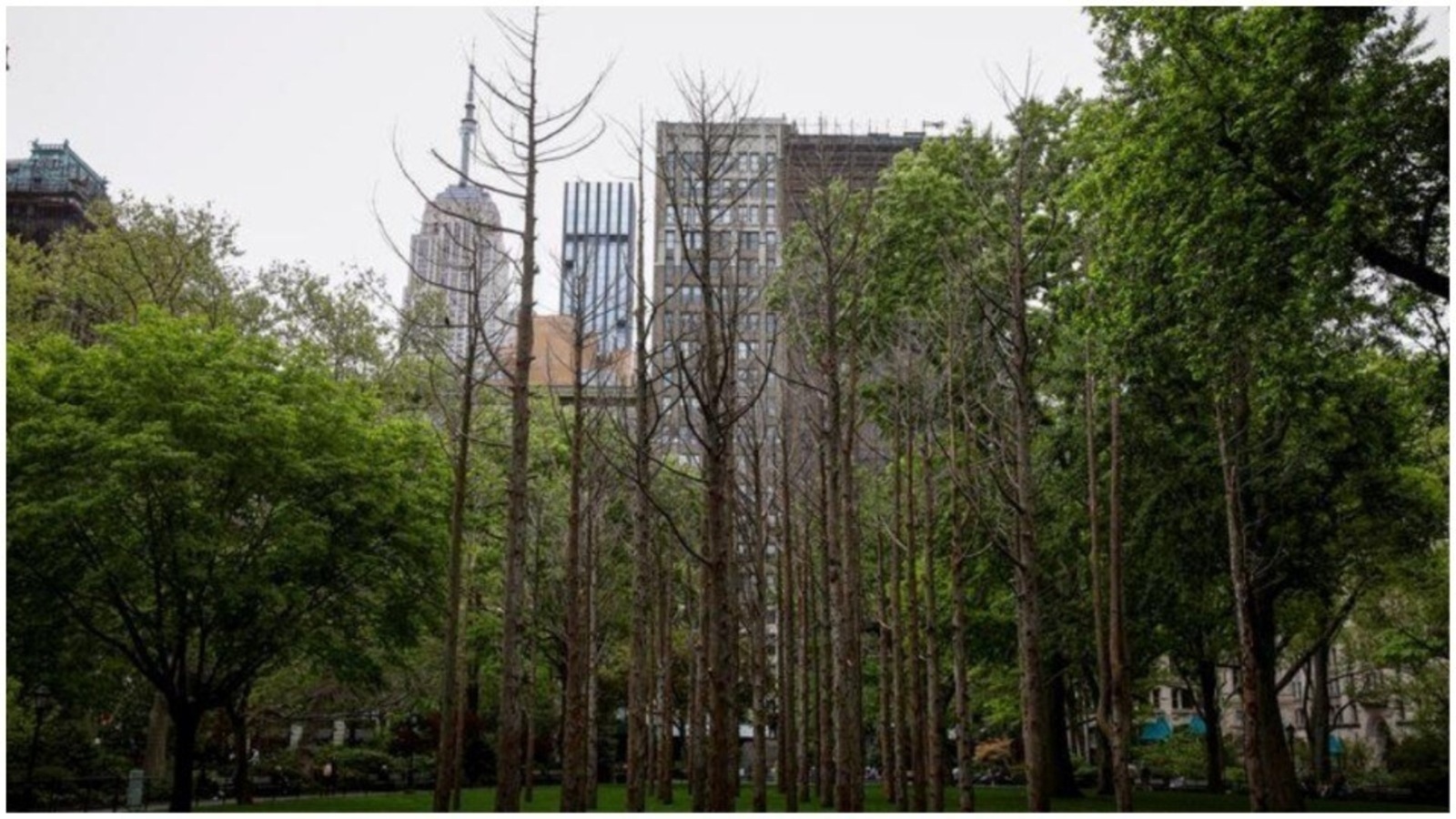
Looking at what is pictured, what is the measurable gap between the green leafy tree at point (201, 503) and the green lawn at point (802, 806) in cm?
543

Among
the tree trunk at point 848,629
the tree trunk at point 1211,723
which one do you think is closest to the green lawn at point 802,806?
the tree trunk at point 1211,723

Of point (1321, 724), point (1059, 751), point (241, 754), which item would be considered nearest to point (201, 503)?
point (241, 754)

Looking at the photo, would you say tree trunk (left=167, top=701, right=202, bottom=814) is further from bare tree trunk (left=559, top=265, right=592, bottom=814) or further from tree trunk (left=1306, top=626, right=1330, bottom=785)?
tree trunk (left=1306, top=626, right=1330, bottom=785)

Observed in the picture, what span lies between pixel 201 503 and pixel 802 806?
1235cm

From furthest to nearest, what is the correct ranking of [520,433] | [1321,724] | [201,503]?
[1321,724]
[201,503]
[520,433]

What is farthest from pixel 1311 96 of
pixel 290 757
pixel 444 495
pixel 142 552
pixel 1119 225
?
pixel 290 757

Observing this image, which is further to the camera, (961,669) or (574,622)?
(961,669)

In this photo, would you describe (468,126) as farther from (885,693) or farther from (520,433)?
(885,693)

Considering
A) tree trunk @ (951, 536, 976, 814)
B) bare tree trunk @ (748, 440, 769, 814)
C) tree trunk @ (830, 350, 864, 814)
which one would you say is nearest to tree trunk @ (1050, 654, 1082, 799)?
bare tree trunk @ (748, 440, 769, 814)

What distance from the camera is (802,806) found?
2195 centimetres

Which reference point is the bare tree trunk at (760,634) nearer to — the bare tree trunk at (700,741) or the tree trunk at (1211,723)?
the bare tree trunk at (700,741)

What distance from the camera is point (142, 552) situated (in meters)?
17.8

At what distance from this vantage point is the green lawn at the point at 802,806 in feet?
78.1

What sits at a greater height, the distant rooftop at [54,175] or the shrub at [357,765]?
the distant rooftop at [54,175]
